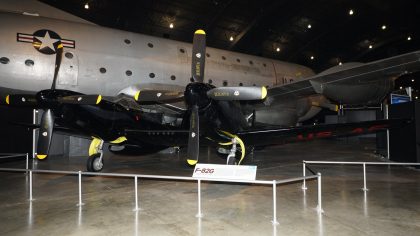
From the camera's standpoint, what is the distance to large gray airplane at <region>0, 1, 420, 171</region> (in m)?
9.37

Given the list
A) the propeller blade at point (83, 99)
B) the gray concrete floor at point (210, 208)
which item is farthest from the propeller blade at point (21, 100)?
the gray concrete floor at point (210, 208)

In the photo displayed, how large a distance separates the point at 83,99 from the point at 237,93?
491cm

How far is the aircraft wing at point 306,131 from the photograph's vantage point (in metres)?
10.7

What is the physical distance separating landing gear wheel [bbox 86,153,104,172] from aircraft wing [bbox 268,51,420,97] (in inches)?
274

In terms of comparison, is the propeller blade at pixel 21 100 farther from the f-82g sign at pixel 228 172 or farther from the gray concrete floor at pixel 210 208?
the f-82g sign at pixel 228 172

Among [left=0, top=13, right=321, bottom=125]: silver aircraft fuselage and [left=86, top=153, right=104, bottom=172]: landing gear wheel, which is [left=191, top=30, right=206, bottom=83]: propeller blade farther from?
[left=86, top=153, right=104, bottom=172]: landing gear wheel

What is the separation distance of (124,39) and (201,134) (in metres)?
6.65

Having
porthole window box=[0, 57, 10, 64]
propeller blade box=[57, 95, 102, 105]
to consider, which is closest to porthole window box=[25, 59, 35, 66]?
porthole window box=[0, 57, 10, 64]

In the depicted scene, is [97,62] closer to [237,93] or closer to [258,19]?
[237,93]

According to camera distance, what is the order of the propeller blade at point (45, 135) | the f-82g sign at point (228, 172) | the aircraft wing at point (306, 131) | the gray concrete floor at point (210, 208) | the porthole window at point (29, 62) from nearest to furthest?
the gray concrete floor at point (210, 208)
the f-82g sign at point (228, 172)
the propeller blade at point (45, 135)
the aircraft wing at point (306, 131)
the porthole window at point (29, 62)

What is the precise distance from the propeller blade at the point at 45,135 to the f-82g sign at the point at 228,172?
588cm

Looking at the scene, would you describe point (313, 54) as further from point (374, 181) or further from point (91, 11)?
point (374, 181)

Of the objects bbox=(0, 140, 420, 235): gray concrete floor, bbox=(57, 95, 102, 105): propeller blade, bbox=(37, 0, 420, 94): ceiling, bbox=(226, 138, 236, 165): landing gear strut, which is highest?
bbox=(37, 0, 420, 94): ceiling

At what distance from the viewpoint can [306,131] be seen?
10.9 metres
